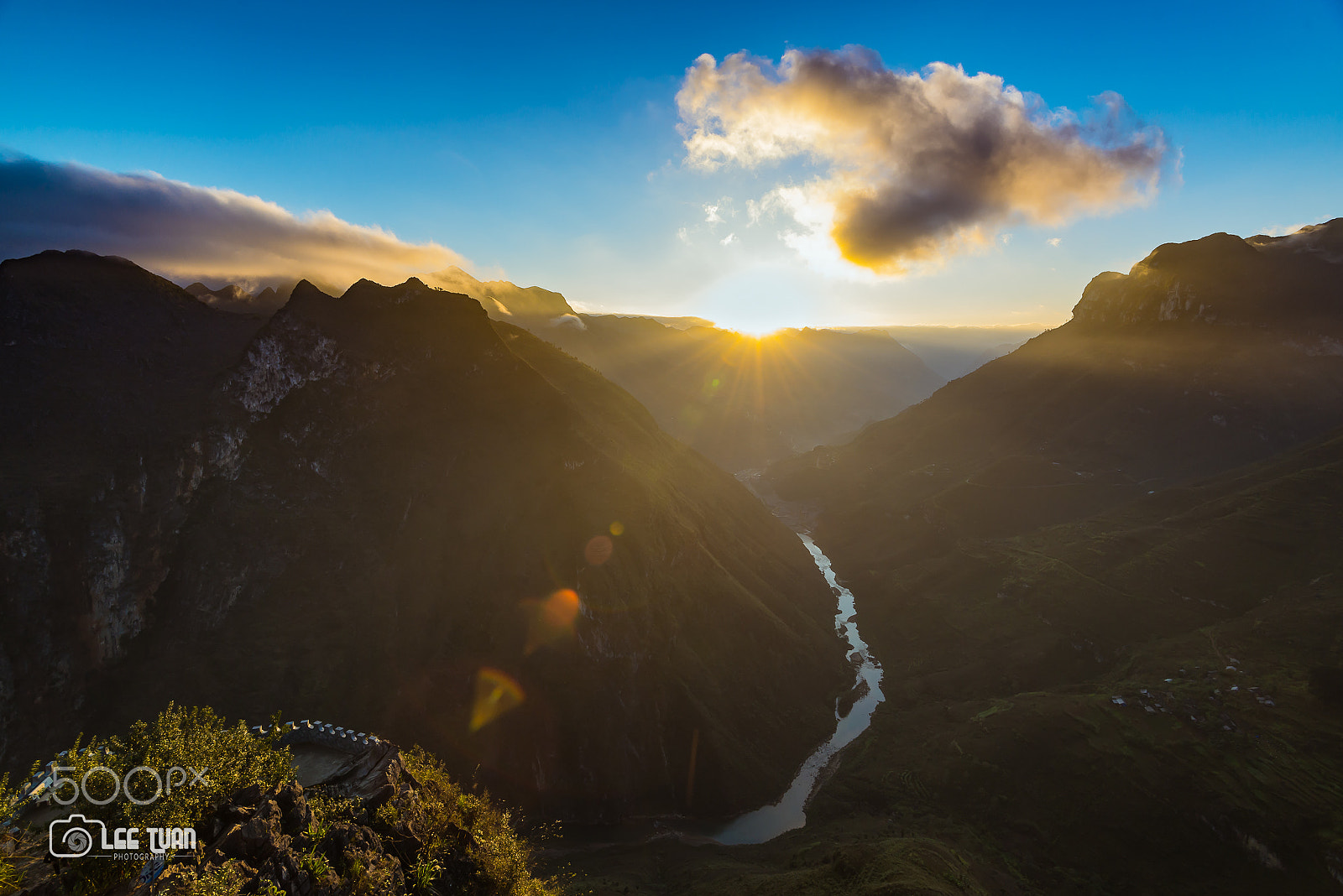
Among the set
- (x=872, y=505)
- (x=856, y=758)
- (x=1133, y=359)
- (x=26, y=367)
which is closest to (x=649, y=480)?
(x=856, y=758)

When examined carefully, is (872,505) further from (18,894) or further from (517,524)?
(18,894)

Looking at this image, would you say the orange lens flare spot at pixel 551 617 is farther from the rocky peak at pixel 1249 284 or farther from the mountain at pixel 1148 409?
the rocky peak at pixel 1249 284

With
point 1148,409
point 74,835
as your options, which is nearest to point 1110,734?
point 74,835

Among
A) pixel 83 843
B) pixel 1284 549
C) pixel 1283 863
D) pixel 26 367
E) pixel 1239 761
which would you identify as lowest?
pixel 1283 863

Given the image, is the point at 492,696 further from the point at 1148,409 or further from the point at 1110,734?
the point at 1148,409

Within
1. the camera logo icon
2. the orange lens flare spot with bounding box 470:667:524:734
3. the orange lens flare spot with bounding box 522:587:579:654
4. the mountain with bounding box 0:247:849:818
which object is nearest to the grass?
the camera logo icon

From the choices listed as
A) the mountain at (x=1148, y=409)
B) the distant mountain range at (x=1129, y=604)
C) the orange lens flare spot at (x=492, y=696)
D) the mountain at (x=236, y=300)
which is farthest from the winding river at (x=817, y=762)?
the mountain at (x=236, y=300)
